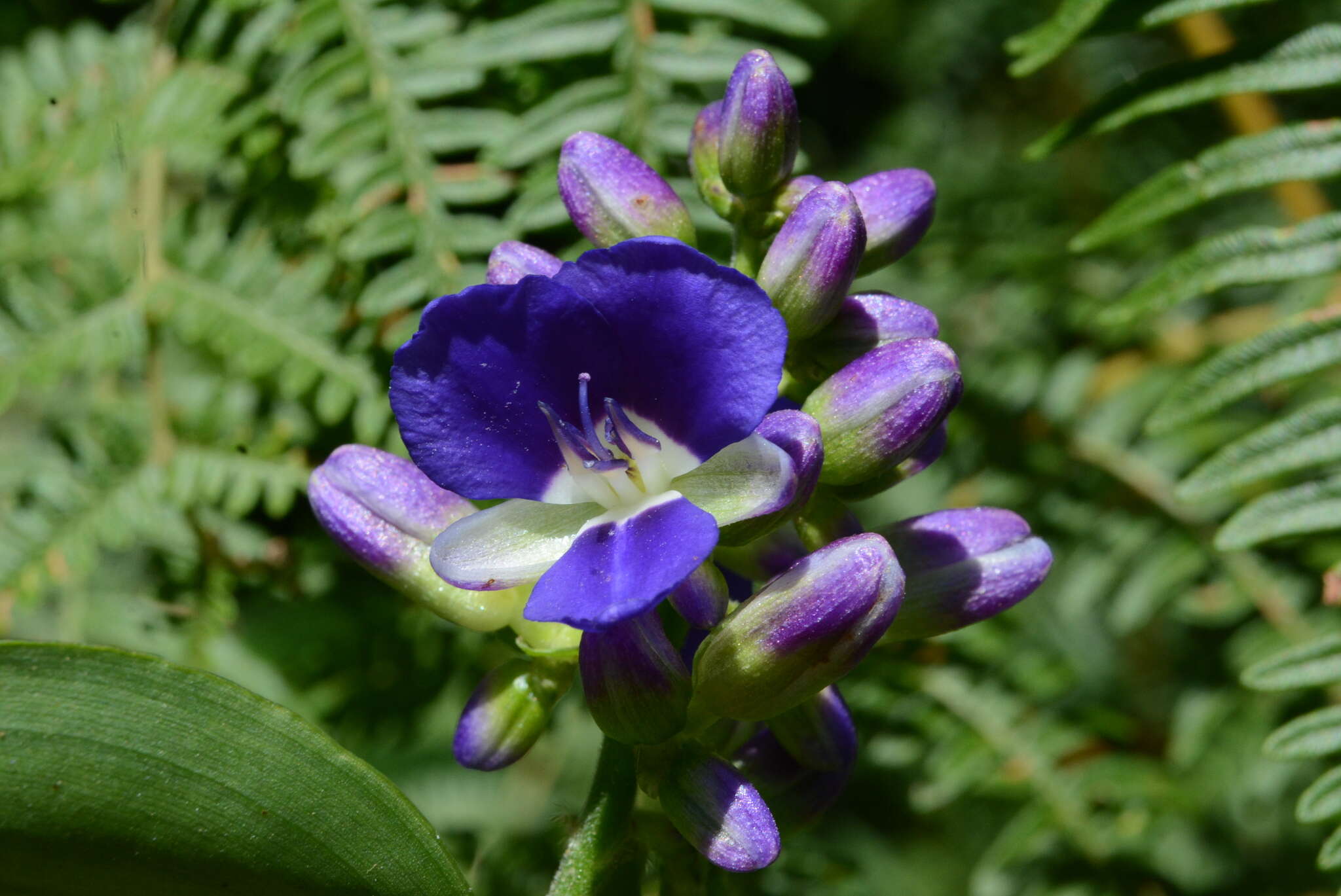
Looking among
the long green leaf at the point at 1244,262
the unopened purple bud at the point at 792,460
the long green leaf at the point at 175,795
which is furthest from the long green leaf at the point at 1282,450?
the long green leaf at the point at 175,795

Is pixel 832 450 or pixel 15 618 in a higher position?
pixel 832 450

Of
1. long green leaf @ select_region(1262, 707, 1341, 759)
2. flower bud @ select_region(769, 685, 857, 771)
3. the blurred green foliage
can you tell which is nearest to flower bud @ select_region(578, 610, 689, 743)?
flower bud @ select_region(769, 685, 857, 771)

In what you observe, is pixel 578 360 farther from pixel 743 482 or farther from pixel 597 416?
pixel 743 482

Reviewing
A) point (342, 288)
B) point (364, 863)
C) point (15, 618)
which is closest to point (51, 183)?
point (342, 288)

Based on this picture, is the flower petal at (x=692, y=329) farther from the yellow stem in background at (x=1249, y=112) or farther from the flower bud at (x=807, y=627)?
the yellow stem in background at (x=1249, y=112)

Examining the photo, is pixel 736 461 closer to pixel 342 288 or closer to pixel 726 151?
pixel 726 151

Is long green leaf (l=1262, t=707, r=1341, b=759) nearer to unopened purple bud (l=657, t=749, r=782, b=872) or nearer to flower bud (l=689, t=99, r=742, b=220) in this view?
unopened purple bud (l=657, t=749, r=782, b=872)
